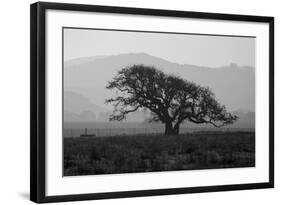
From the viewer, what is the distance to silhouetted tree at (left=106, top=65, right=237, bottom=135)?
7.62 metres

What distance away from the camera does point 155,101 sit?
779 centimetres

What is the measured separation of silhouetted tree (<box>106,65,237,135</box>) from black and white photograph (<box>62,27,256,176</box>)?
1 cm

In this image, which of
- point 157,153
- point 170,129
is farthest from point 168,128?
point 157,153

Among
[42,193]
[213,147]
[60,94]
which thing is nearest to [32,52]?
[60,94]

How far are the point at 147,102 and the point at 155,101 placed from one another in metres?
0.09

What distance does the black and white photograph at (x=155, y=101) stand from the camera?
741 centimetres

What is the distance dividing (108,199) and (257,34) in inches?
105

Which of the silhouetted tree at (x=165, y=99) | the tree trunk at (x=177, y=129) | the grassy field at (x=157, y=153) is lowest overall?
the grassy field at (x=157, y=153)

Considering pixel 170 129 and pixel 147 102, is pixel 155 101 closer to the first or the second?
pixel 147 102

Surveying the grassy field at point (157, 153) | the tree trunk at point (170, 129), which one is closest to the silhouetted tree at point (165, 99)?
the tree trunk at point (170, 129)

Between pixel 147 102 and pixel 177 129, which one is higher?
pixel 147 102

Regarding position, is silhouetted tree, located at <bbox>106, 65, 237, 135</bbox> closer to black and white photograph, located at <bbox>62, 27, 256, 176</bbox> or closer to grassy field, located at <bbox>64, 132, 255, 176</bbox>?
black and white photograph, located at <bbox>62, 27, 256, 176</bbox>

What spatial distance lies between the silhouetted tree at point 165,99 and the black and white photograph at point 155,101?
11 mm

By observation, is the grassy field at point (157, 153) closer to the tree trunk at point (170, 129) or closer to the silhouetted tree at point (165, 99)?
the tree trunk at point (170, 129)
